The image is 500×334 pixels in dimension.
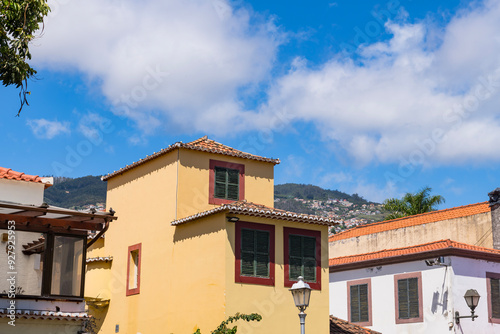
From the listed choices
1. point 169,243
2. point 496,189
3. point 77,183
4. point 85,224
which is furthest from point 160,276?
point 77,183

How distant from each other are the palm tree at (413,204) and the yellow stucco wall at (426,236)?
574 cm

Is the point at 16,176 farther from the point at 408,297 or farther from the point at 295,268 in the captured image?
the point at 408,297

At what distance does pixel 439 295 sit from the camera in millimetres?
25453

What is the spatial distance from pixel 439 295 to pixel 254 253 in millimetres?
8431

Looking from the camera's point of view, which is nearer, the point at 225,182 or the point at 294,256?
the point at 294,256

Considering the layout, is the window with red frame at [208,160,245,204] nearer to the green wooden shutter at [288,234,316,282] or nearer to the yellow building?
the yellow building

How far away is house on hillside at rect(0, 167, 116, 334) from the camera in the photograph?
15.0 meters

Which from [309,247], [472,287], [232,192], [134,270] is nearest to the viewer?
[309,247]

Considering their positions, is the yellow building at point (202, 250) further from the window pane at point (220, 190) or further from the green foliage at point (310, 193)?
the green foliage at point (310, 193)

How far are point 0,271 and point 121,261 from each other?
32.7 feet

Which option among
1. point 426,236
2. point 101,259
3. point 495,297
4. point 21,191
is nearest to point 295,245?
point 101,259

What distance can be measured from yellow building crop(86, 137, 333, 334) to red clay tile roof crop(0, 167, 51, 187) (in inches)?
199

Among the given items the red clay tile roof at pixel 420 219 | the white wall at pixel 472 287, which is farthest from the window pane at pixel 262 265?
the red clay tile roof at pixel 420 219

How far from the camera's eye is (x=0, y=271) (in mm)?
15625
